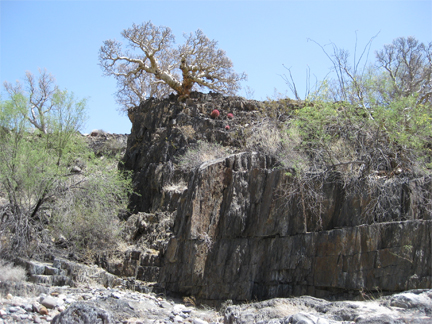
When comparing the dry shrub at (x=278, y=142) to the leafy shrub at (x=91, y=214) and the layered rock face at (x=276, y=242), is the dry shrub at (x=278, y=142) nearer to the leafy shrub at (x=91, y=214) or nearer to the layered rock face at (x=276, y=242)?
the layered rock face at (x=276, y=242)

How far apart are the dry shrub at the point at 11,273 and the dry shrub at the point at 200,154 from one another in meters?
6.20

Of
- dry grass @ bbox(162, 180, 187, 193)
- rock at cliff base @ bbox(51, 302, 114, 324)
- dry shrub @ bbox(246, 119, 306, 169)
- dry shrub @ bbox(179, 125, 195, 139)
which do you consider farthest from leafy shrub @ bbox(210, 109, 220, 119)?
rock at cliff base @ bbox(51, 302, 114, 324)

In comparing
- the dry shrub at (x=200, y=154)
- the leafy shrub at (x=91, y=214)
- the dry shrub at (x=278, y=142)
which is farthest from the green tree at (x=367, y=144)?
the leafy shrub at (x=91, y=214)

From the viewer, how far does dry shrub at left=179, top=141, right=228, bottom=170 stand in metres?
13.6

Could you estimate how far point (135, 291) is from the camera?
421 inches

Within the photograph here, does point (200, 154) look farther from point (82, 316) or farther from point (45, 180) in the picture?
point (82, 316)

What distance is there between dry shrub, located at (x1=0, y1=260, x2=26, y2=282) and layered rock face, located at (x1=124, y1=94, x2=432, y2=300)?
11.5 ft

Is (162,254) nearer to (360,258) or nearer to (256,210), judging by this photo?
(256,210)

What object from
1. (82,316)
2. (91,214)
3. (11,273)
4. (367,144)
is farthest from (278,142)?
(11,273)

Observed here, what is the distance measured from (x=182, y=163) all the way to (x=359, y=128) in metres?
6.69

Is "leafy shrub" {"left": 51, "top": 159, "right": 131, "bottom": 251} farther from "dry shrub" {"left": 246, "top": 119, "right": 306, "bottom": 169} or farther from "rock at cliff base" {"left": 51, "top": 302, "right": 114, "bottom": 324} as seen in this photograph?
"rock at cliff base" {"left": 51, "top": 302, "right": 114, "bottom": 324}

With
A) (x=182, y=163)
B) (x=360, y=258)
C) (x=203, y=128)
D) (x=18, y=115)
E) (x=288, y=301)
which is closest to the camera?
(x=288, y=301)

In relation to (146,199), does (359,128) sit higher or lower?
higher

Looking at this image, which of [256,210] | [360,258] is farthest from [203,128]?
[360,258]
